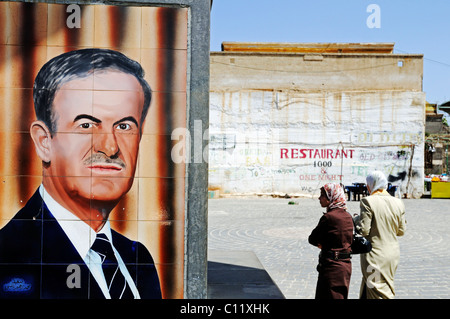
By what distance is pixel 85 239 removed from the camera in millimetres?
5484

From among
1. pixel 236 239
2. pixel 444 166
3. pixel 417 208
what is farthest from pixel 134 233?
pixel 444 166

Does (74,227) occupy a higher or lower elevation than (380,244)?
higher

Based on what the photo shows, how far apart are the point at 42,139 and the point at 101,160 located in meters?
0.68

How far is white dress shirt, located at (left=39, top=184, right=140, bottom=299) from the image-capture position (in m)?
5.45

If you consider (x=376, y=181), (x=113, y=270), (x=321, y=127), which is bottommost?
(x=113, y=270)

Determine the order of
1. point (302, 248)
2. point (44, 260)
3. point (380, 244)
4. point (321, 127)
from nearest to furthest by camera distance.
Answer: point (44, 260), point (380, 244), point (302, 248), point (321, 127)

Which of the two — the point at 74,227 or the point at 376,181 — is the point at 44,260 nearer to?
the point at 74,227

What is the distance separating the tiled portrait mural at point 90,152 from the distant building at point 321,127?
76.9 feet

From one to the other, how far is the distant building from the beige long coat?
23367 mm

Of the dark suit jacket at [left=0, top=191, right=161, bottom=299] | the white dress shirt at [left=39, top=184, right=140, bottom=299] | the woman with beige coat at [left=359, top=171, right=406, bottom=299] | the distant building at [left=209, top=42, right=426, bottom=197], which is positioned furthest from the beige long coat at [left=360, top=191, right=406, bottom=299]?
the distant building at [left=209, top=42, right=426, bottom=197]

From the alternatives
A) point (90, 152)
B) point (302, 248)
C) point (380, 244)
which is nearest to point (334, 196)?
point (380, 244)

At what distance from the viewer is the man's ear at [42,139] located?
5.46 meters

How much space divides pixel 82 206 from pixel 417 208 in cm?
1952

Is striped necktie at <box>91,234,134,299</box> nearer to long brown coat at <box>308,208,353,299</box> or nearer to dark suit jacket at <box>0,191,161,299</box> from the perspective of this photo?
dark suit jacket at <box>0,191,161,299</box>
